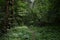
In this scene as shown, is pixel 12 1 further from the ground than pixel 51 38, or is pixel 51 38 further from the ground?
pixel 12 1

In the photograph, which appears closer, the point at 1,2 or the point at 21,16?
the point at 1,2

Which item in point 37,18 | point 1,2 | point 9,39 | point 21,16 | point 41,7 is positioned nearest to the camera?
point 9,39

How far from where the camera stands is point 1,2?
1512 cm

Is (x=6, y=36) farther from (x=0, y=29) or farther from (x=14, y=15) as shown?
(x=14, y=15)

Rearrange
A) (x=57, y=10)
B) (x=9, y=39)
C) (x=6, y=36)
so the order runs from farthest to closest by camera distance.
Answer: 1. (x=57, y=10)
2. (x=6, y=36)
3. (x=9, y=39)

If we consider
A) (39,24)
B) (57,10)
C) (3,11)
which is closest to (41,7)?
(39,24)

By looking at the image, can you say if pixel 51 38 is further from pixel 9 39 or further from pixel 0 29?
pixel 0 29

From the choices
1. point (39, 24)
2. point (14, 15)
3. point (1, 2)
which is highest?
point (1, 2)

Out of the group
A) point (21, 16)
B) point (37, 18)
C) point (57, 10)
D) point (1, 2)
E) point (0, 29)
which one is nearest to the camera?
point (0, 29)

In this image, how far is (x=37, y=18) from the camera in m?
20.1

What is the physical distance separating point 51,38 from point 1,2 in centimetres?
577

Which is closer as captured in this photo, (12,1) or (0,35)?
(0,35)

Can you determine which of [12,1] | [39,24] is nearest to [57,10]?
[39,24]

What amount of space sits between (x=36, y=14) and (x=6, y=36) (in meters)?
9.05
